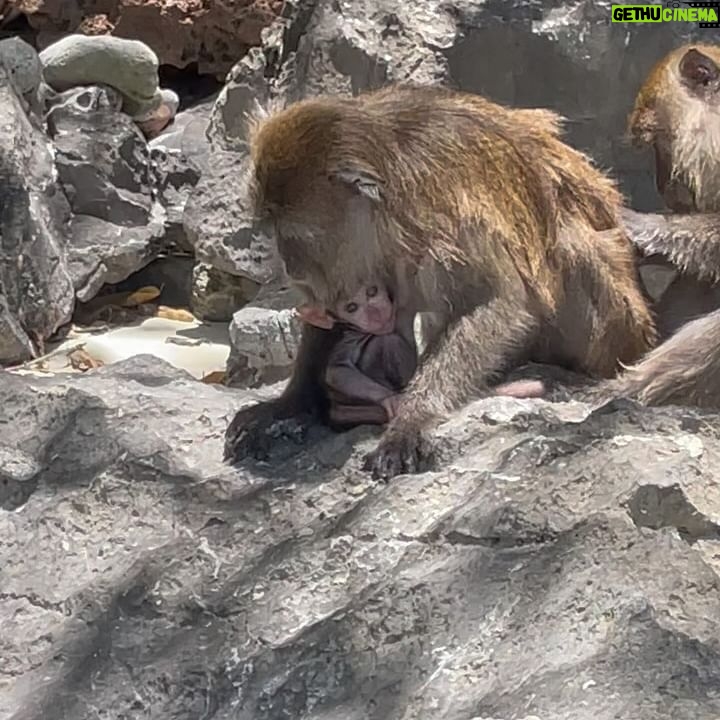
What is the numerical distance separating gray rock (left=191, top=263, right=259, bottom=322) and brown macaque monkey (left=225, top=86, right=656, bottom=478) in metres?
3.17

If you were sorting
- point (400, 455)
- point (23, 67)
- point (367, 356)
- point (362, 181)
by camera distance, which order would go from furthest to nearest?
point (23, 67) → point (367, 356) → point (362, 181) → point (400, 455)

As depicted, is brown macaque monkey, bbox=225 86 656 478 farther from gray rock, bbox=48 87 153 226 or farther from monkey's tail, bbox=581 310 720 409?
gray rock, bbox=48 87 153 226

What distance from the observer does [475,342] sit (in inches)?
137

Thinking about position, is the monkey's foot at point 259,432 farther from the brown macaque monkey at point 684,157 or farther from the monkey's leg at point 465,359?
the brown macaque monkey at point 684,157

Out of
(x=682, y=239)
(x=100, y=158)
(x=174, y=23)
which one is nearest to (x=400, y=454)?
(x=682, y=239)

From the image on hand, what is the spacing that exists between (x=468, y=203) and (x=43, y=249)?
12.2 feet

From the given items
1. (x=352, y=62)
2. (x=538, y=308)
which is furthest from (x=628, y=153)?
(x=538, y=308)

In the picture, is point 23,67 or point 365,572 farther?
point 23,67

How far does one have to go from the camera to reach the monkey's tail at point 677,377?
3.81 meters

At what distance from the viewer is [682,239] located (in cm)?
428

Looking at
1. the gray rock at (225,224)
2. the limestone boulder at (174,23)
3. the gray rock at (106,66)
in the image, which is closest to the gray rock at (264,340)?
the gray rock at (225,224)

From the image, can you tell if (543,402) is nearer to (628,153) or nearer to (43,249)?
(628,153)

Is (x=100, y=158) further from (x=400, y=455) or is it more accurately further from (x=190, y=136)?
(x=400, y=455)

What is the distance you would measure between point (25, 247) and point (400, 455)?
3944 millimetres
